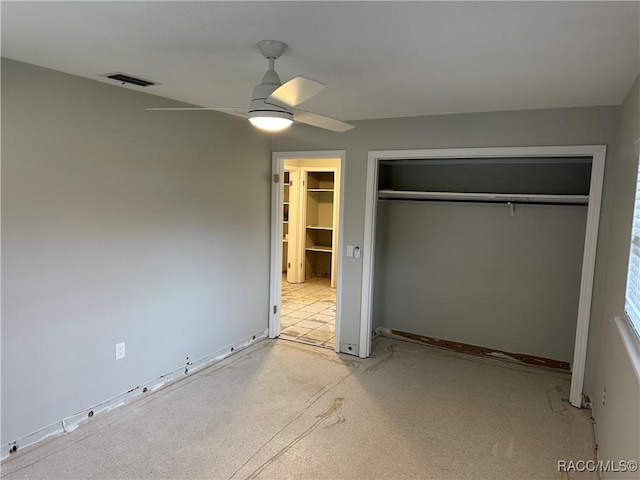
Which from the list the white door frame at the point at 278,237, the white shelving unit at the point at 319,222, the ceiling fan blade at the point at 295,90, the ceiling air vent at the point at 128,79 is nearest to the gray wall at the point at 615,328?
the ceiling fan blade at the point at 295,90

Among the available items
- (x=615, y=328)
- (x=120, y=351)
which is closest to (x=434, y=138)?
(x=615, y=328)

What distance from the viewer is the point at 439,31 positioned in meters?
1.78

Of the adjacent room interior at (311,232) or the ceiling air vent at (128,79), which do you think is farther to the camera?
the adjacent room interior at (311,232)

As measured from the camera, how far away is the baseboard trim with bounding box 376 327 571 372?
13.1 ft

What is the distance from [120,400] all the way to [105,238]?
1.17 metres

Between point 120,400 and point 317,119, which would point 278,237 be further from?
point 317,119

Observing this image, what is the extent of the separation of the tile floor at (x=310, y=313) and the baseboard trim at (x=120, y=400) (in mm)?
615

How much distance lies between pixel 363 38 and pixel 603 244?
239 centimetres

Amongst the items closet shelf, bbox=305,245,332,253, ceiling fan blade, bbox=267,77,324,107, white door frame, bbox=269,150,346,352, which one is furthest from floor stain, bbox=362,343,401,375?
closet shelf, bbox=305,245,332,253

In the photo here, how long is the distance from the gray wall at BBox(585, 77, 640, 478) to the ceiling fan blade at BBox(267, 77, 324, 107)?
67.3 inches

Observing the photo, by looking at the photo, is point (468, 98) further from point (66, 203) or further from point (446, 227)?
point (66, 203)

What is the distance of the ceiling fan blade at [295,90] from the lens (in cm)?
175

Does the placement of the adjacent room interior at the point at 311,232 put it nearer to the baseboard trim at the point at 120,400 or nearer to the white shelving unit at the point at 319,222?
the white shelving unit at the point at 319,222

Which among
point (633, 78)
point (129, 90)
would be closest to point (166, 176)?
point (129, 90)
